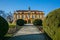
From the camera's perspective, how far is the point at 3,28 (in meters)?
14.1

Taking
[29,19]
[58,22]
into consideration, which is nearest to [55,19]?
[58,22]

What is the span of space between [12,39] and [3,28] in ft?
5.18

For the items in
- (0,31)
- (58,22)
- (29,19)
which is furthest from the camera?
(29,19)

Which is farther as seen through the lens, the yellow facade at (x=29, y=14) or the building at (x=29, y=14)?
the building at (x=29, y=14)

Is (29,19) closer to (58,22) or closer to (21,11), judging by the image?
(21,11)

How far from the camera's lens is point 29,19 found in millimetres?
83688

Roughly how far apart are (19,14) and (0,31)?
7100 centimetres

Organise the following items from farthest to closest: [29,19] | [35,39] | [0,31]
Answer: [29,19] < [35,39] < [0,31]

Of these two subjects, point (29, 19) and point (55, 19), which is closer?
point (55, 19)

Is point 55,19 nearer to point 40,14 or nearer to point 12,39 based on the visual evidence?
point 12,39

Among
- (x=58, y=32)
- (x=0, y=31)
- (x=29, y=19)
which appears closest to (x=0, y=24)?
(x=0, y=31)

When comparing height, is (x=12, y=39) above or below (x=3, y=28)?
below

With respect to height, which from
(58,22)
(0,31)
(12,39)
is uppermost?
(58,22)

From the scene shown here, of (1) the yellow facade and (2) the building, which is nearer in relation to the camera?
(1) the yellow facade
